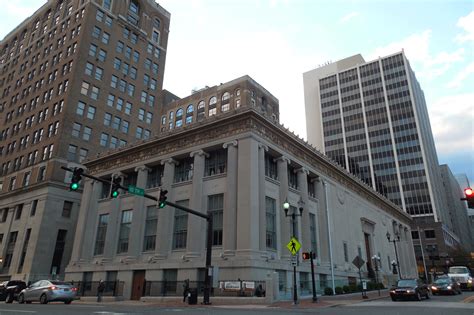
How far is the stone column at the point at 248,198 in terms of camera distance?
3012cm

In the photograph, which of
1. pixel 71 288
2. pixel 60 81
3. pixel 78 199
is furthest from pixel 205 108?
pixel 71 288

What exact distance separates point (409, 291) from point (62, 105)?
5394 centimetres

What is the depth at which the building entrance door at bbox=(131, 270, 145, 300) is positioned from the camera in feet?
117

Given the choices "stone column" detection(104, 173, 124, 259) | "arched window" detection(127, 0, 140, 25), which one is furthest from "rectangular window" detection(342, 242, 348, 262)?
"arched window" detection(127, 0, 140, 25)

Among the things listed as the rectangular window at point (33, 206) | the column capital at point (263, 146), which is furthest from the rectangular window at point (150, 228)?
the rectangular window at point (33, 206)

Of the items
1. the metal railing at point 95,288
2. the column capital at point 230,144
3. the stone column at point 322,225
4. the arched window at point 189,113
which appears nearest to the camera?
the column capital at point 230,144

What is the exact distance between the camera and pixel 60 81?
5978cm

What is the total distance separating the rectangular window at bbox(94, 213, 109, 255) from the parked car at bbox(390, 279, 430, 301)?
31.7 m

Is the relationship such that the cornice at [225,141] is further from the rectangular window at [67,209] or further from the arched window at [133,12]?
the arched window at [133,12]

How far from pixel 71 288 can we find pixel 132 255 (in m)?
12.1

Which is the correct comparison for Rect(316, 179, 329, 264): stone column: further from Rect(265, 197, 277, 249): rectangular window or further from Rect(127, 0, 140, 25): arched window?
Rect(127, 0, 140, 25): arched window

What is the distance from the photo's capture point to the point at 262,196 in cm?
3306

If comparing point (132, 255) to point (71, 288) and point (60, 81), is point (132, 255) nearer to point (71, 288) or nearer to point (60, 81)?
point (71, 288)

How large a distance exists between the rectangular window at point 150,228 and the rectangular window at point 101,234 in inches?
284
